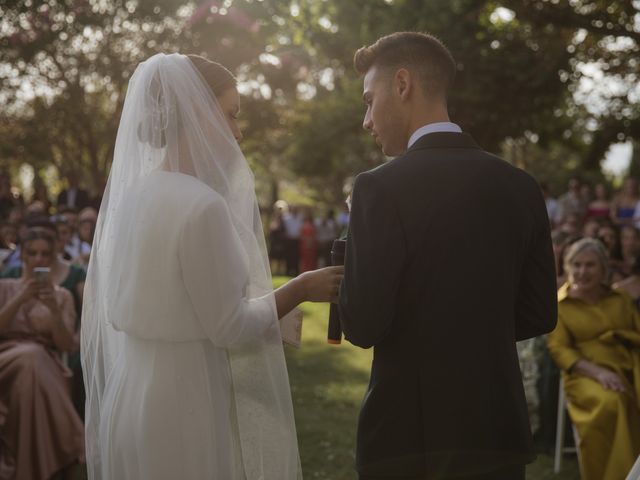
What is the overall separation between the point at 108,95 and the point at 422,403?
1672 centimetres

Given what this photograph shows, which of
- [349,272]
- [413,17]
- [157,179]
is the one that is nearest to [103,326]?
[157,179]

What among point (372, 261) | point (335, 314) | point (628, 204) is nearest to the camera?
point (372, 261)

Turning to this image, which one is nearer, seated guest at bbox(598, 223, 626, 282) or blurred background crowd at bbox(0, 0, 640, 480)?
blurred background crowd at bbox(0, 0, 640, 480)

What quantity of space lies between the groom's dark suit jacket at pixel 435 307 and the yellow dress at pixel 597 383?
329 centimetres

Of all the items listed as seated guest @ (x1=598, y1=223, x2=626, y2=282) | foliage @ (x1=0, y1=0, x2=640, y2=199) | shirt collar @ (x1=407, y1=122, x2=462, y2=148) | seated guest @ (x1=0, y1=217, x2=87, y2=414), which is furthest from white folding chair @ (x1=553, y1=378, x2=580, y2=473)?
foliage @ (x1=0, y1=0, x2=640, y2=199)

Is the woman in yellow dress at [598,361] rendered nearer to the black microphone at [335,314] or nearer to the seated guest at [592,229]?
the black microphone at [335,314]

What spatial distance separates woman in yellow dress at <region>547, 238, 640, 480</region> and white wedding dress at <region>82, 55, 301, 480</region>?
3.37m

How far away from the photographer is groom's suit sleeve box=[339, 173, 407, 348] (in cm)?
249

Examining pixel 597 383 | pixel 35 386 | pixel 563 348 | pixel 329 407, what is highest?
pixel 35 386

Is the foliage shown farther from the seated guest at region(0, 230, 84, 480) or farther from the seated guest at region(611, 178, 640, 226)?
the seated guest at region(0, 230, 84, 480)

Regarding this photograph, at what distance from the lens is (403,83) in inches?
109

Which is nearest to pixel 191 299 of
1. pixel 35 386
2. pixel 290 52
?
pixel 35 386

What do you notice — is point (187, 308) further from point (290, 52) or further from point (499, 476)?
point (290, 52)

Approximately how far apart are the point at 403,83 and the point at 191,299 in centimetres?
101
